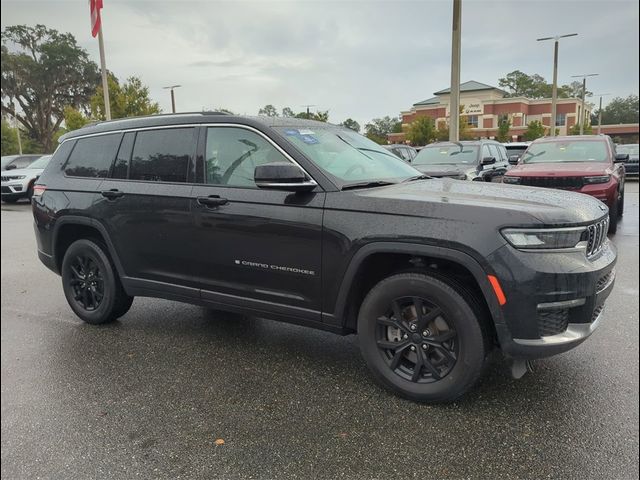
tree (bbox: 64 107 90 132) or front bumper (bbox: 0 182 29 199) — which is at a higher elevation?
tree (bbox: 64 107 90 132)

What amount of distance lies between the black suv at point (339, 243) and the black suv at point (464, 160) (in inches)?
234

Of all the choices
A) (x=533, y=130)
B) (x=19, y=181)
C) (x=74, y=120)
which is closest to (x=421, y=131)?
(x=533, y=130)

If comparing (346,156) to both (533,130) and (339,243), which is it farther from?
(533,130)

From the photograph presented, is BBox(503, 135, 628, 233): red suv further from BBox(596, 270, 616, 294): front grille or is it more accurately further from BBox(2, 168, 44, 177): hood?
BBox(2, 168, 44, 177): hood

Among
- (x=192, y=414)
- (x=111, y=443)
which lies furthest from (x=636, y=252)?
(x=111, y=443)

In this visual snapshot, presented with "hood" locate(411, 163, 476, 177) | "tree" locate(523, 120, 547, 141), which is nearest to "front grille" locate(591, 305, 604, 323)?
"hood" locate(411, 163, 476, 177)

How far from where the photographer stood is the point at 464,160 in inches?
415

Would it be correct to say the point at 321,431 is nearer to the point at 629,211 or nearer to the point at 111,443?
the point at 111,443

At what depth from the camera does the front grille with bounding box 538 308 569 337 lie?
107 inches

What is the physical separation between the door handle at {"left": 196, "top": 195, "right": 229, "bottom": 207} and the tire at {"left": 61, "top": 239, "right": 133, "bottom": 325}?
1350mm

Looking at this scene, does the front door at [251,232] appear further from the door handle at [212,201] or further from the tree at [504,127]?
the tree at [504,127]

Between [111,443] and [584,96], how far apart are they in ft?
38.3

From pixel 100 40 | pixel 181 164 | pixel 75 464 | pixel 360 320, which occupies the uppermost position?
pixel 100 40

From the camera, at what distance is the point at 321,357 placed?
389 centimetres
